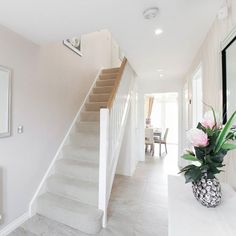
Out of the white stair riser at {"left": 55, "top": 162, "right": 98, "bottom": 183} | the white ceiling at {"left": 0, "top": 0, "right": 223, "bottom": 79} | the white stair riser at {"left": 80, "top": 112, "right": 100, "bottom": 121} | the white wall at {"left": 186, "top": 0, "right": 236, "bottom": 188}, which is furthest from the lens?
the white stair riser at {"left": 80, "top": 112, "right": 100, "bottom": 121}

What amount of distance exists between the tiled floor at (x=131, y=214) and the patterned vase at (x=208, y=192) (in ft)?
4.30

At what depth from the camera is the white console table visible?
0.73 meters

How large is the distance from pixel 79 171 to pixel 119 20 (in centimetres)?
215

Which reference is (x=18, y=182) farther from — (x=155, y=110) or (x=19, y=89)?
(x=155, y=110)

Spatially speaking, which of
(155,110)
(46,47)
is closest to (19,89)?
(46,47)

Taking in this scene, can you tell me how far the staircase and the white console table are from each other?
1.32m

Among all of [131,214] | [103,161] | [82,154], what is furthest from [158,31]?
[131,214]

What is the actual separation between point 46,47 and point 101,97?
65.0 inches

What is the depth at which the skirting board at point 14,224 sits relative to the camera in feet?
6.05

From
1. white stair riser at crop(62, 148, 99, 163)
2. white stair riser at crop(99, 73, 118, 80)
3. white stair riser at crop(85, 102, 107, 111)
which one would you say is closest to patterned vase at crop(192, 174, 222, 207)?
white stair riser at crop(62, 148, 99, 163)

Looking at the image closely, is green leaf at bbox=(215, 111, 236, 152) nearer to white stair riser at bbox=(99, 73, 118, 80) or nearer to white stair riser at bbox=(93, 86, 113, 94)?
white stair riser at bbox=(93, 86, 113, 94)

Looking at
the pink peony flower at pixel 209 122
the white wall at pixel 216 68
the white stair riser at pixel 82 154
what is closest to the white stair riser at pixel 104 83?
the white stair riser at pixel 82 154

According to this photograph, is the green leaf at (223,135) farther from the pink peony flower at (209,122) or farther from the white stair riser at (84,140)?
the white stair riser at (84,140)

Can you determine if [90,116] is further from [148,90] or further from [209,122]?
[209,122]
